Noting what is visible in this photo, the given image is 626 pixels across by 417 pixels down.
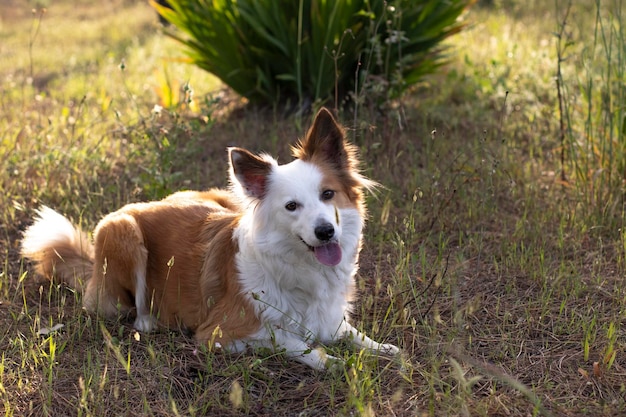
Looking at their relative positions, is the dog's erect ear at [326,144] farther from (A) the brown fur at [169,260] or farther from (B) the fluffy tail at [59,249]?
(B) the fluffy tail at [59,249]

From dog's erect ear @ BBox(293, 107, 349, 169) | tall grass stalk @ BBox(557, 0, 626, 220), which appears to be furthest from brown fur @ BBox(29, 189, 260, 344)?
tall grass stalk @ BBox(557, 0, 626, 220)

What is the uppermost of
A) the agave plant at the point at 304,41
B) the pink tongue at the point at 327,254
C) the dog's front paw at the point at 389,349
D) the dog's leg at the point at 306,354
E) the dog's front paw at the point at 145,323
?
the agave plant at the point at 304,41

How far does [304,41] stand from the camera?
6.14 meters

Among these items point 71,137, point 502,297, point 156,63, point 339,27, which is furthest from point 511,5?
point 502,297

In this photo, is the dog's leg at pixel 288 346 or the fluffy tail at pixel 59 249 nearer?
the dog's leg at pixel 288 346

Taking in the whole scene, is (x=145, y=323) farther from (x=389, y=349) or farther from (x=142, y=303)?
(x=389, y=349)

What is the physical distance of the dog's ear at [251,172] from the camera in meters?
3.50

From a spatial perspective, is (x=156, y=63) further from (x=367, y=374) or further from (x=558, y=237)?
(x=367, y=374)

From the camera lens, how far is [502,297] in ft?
13.4

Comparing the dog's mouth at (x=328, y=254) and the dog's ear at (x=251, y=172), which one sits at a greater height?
the dog's ear at (x=251, y=172)

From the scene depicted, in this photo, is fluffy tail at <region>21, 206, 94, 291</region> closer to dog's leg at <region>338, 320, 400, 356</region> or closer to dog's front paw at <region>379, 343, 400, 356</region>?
dog's leg at <region>338, 320, 400, 356</region>

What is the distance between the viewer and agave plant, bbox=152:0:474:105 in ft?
19.9

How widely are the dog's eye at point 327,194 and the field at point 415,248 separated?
1.24 feet

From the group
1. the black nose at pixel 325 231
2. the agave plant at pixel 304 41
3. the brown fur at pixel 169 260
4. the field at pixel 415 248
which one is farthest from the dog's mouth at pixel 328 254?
the agave plant at pixel 304 41
